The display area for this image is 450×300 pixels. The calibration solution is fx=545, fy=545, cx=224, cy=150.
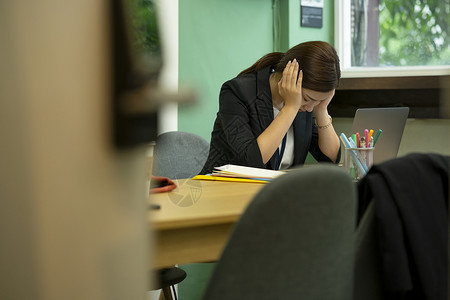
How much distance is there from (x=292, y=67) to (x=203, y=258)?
121cm

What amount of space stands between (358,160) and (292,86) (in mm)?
475

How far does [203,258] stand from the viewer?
1161 millimetres

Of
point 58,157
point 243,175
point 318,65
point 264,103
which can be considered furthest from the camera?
point 264,103

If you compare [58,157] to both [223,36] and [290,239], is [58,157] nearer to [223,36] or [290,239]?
[290,239]

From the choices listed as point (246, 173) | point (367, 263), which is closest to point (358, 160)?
point (246, 173)

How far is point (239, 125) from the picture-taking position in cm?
217

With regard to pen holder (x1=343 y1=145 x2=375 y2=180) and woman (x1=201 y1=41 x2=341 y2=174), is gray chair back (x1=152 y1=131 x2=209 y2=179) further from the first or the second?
pen holder (x1=343 y1=145 x2=375 y2=180)

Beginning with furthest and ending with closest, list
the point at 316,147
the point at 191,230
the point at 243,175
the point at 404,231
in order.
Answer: the point at 316,147 → the point at 243,175 → the point at 191,230 → the point at 404,231

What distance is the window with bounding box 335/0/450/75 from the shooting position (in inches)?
120

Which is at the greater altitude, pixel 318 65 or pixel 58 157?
pixel 318 65

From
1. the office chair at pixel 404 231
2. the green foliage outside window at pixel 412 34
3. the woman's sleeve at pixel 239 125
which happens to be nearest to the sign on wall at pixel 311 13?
the green foliage outside window at pixel 412 34

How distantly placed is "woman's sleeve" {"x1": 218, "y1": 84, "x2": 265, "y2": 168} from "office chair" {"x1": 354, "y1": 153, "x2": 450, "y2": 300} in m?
1.05

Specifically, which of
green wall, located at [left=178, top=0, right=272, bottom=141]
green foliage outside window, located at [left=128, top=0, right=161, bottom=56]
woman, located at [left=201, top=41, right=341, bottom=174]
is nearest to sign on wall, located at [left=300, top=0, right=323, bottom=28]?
green wall, located at [left=178, top=0, right=272, bottom=141]

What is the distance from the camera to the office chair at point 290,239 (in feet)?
2.64
